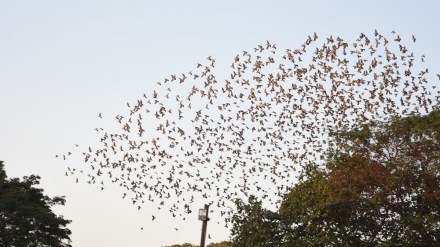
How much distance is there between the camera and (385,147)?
1014 inches

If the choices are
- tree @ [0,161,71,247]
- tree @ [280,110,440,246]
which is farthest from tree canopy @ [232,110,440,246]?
tree @ [0,161,71,247]

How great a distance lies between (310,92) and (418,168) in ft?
17.7

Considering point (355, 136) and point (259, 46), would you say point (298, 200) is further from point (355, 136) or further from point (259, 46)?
point (259, 46)

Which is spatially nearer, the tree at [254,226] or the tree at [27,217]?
the tree at [254,226]

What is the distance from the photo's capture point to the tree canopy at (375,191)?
965 inches

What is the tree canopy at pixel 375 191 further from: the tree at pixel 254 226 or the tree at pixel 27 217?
the tree at pixel 27 217

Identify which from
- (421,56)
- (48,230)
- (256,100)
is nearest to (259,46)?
(256,100)

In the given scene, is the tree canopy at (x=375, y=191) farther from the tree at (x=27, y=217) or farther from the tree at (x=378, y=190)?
the tree at (x=27, y=217)

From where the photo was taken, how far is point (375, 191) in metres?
25.2

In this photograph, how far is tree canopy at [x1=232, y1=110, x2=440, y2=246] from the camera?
24.5 meters

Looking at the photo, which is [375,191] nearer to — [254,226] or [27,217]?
[254,226]

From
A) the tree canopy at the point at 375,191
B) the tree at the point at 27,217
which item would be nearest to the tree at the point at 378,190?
the tree canopy at the point at 375,191

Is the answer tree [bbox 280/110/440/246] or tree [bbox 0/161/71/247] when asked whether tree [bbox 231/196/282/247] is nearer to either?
tree [bbox 280/110/440/246]

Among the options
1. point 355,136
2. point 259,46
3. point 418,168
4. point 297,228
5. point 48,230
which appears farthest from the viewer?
point 48,230
